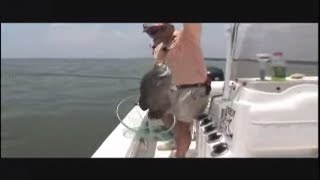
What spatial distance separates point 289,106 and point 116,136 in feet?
Answer: 7.91

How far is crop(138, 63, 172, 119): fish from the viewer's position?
11.2 ft

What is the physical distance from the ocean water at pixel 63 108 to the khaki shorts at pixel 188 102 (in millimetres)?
555

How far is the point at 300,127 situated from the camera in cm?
262

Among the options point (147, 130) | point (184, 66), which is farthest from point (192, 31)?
point (147, 130)

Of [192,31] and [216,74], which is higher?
[192,31]

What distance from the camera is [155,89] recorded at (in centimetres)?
340

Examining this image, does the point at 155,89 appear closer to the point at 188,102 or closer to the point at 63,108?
the point at 188,102

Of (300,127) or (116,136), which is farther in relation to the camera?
(116,136)

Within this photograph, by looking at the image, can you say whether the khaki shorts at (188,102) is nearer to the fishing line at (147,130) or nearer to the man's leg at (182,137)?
the man's leg at (182,137)

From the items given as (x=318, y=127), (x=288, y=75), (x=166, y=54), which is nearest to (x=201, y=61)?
(x=166, y=54)

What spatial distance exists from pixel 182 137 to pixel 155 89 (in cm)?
69

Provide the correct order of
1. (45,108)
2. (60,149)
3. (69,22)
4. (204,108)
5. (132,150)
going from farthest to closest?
1. (45,108)
2. (60,149)
3. (132,150)
4. (204,108)
5. (69,22)

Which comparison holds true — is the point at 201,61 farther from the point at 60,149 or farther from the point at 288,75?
the point at 60,149

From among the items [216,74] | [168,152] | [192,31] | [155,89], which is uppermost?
[192,31]
